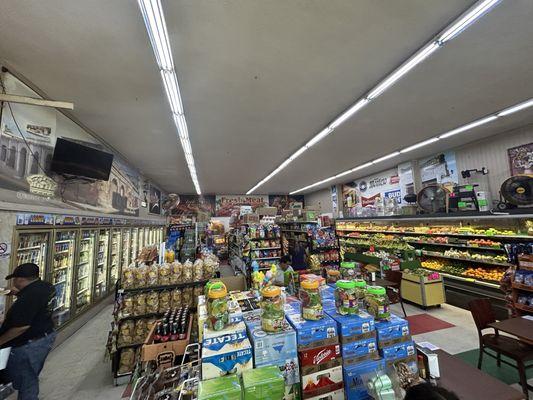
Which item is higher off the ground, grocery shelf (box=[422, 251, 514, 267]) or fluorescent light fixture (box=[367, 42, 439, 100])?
fluorescent light fixture (box=[367, 42, 439, 100])

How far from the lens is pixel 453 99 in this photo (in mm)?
4652

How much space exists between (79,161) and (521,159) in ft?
35.3

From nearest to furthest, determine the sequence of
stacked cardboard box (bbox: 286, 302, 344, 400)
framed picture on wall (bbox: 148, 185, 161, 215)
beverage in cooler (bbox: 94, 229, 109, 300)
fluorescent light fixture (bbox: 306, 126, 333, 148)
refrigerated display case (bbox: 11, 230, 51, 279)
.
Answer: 1. stacked cardboard box (bbox: 286, 302, 344, 400)
2. refrigerated display case (bbox: 11, 230, 51, 279)
3. fluorescent light fixture (bbox: 306, 126, 333, 148)
4. beverage in cooler (bbox: 94, 229, 109, 300)
5. framed picture on wall (bbox: 148, 185, 161, 215)

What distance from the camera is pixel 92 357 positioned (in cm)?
388

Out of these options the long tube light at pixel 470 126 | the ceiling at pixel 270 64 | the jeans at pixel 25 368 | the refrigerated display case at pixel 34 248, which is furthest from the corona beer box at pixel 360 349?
the long tube light at pixel 470 126

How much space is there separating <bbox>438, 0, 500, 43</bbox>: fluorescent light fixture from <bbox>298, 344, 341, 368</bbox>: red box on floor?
381 centimetres

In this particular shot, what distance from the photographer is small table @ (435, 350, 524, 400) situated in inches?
54.3

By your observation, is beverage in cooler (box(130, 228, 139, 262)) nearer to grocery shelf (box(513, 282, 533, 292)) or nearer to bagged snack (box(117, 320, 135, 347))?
bagged snack (box(117, 320, 135, 347))

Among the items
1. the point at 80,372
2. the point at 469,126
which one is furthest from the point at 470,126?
the point at 80,372

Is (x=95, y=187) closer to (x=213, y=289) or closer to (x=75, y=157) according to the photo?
(x=75, y=157)

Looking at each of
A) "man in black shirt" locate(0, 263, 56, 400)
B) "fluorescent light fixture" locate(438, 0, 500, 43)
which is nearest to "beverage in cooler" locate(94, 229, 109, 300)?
"man in black shirt" locate(0, 263, 56, 400)

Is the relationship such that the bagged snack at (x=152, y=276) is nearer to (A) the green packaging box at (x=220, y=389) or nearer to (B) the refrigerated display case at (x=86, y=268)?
(A) the green packaging box at (x=220, y=389)

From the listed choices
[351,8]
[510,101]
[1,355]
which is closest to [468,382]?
[351,8]

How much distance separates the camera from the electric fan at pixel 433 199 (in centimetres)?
668
